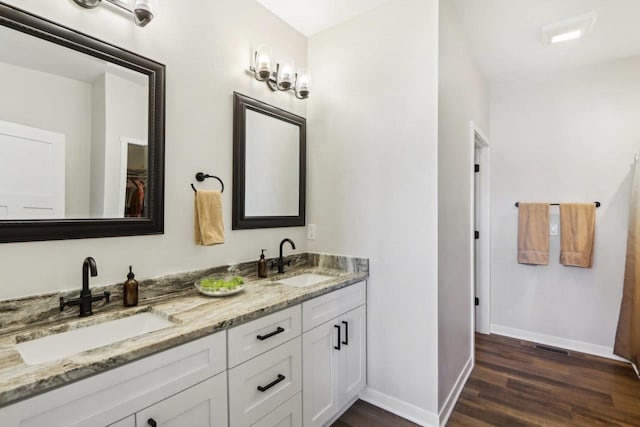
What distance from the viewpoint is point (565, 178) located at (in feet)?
9.77

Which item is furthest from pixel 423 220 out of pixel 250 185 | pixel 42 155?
pixel 42 155

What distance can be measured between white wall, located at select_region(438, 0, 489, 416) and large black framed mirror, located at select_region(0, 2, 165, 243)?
1.63 m

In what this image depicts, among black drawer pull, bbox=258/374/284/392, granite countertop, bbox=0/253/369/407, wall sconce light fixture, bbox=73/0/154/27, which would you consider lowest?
black drawer pull, bbox=258/374/284/392

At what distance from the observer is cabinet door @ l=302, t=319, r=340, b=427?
1.62 m

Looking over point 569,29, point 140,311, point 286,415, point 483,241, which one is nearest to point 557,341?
point 483,241

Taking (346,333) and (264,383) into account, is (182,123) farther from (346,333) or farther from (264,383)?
(346,333)

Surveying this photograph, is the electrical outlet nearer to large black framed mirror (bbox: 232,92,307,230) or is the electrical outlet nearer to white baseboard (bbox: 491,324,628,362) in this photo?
large black framed mirror (bbox: 232,92,307,230)

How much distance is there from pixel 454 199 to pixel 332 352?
1300 millimetres

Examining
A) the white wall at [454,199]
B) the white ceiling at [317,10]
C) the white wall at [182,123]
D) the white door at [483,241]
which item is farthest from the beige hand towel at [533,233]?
the white wall at [182,123]

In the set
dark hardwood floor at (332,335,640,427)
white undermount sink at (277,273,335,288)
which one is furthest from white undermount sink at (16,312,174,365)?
dark hardwood floor at (332,335,640,427)

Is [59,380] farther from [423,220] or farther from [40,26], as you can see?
[423,220]

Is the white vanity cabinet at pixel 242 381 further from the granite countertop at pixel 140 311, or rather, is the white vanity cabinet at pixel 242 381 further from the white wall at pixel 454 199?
the white wall at pixel 454 199

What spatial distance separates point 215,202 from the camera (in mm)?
1773

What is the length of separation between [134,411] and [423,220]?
164 cm
